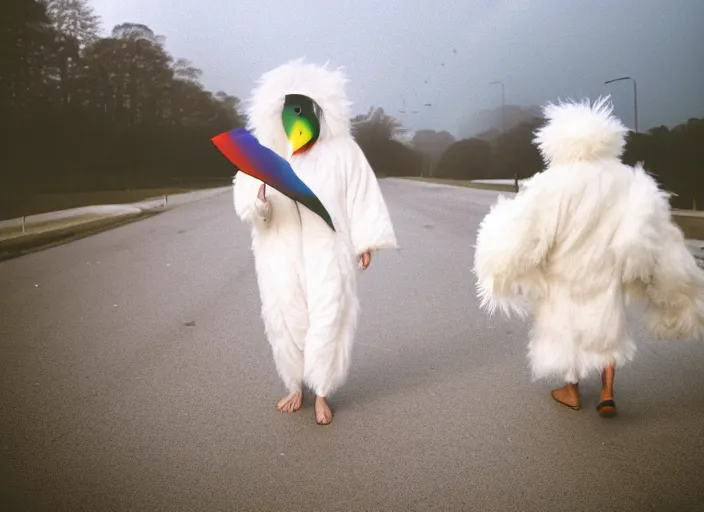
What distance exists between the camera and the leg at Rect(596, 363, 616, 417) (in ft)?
12.4

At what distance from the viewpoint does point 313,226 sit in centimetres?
384

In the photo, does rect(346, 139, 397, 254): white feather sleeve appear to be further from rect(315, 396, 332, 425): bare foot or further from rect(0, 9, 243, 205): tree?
rect(0, 9, 243, 205): tree

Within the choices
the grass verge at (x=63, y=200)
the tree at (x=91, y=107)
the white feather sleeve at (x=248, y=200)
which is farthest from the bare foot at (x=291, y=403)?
the grass verge at (x=63, y=200)

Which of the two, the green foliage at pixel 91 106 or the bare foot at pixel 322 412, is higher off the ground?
the green foliage at pixel 91 106

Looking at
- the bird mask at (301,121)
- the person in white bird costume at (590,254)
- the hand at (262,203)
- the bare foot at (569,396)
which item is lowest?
the bare foot at (569,396)

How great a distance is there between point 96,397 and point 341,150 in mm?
2214

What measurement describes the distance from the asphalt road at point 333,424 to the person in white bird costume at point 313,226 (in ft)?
1.42

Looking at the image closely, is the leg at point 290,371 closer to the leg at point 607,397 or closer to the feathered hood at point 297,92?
the feathered hood at point 297,92

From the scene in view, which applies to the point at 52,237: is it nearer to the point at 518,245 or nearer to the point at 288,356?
the point at 288,356

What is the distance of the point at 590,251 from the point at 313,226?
1.56 metres

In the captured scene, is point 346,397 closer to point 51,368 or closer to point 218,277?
point 51,368

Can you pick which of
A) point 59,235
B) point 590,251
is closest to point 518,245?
point 590,251

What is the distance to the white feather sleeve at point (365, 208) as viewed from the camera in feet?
12.8

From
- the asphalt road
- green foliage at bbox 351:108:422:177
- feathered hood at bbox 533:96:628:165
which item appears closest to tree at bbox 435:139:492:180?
green foliage at bbox 351:108:422:177
